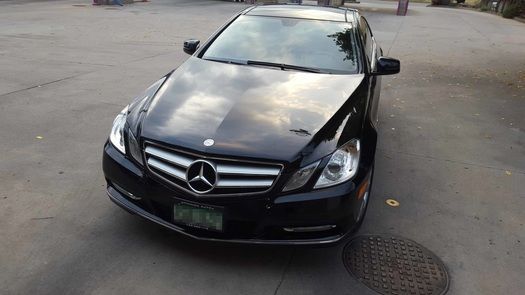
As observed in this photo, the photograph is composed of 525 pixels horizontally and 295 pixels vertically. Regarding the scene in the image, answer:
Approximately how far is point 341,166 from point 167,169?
1092 mm

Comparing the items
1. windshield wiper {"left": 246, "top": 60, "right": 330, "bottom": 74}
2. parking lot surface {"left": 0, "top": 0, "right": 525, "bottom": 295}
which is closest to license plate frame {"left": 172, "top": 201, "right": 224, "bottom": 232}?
parking lot surface {"left": 0, "top": 0, "right": 525, "bottom": 295}

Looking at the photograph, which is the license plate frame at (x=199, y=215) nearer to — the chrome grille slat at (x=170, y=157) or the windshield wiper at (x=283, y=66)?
the chrome grille slat at (x=170, y=157)

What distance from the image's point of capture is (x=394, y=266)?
3.17 meters

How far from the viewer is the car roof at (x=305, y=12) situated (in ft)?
16.6

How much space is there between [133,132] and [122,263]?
0.86 meters

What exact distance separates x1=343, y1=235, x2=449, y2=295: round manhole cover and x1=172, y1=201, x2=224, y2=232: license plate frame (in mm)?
964

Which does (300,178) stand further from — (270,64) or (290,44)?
(290,44)

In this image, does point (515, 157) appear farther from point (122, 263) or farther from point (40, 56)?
point (40, 56)

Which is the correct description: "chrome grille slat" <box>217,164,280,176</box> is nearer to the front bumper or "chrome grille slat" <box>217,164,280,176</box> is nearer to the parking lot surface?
the front bumper

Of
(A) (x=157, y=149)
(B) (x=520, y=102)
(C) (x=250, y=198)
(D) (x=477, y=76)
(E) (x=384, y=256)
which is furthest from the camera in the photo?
(D) (x=477, y=76)

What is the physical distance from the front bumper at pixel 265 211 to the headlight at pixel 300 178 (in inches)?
2.1

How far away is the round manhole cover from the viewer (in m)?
2.97

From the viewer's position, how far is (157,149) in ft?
9.91

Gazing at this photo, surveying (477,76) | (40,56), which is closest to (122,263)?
(40,56)
